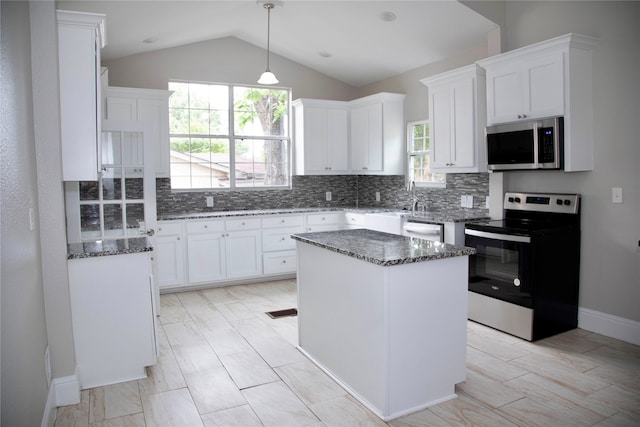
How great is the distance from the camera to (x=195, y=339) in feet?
12.5

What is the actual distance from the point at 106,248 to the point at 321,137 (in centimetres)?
371

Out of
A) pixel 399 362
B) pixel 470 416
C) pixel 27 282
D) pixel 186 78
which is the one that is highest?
pixel 186 78

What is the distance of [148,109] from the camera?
520 cm

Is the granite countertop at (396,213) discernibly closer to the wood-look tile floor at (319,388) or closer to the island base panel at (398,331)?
the wood-look tile floor at (319,388)

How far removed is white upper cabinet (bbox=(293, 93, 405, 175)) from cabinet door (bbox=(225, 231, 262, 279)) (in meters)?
1.21

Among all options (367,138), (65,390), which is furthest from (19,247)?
(367,138)

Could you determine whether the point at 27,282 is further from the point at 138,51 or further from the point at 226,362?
the point at 138,51

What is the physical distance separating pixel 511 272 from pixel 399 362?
166cm

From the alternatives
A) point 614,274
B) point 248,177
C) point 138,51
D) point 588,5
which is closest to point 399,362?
point 614,274

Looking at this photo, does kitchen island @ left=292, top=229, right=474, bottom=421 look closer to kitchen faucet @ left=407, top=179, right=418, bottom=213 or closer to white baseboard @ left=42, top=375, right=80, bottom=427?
white baseboard @ left=42, top=375, right=80, bottom=427

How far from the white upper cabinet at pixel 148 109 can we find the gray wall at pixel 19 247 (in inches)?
98.2

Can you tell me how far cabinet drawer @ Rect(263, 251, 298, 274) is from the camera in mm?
5734

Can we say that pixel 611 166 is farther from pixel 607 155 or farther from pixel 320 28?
pixel 320 28

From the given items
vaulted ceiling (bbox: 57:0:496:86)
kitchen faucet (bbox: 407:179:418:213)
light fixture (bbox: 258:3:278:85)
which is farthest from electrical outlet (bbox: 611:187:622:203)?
light fixture (bbox: 258:3:278:85)
